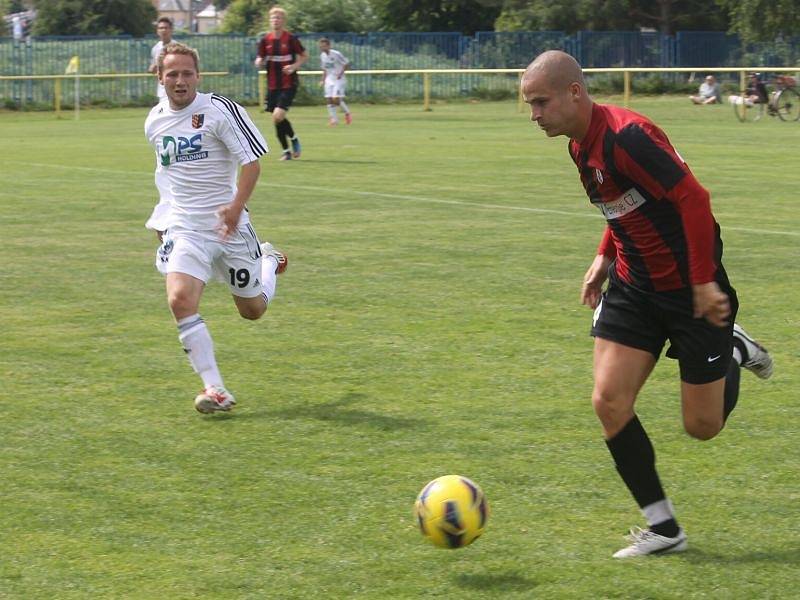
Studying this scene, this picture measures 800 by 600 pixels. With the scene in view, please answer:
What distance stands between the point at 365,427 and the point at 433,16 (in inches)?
2565

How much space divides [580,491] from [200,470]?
5.56 feet

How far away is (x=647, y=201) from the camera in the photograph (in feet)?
16.5

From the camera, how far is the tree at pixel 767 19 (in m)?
54.4

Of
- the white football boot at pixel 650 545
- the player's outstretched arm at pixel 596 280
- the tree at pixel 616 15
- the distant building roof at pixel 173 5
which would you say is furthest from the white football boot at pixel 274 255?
the distant building roof at pixel 173 5

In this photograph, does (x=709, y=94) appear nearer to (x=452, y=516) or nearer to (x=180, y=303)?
(x=180, y=303)

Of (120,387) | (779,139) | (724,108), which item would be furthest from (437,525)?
(724,108)

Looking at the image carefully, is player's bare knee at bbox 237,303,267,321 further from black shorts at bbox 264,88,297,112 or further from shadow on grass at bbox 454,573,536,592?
black shorts at bbox 264,88,297,112

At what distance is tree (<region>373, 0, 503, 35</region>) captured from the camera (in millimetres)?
69250

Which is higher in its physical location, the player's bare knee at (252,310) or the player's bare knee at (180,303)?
the player's bare knee at (180,303)

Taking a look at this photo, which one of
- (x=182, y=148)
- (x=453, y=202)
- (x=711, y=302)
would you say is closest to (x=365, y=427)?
(x=182, y=148)

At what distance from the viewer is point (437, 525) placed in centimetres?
499

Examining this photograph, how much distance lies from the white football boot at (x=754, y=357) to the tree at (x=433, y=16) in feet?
211

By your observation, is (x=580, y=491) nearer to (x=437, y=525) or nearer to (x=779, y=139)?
(x=437, y=525)

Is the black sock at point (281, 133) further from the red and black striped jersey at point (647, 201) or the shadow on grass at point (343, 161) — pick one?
the red and black striped jersey at point (647, 201)
